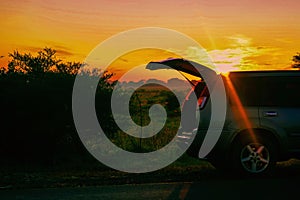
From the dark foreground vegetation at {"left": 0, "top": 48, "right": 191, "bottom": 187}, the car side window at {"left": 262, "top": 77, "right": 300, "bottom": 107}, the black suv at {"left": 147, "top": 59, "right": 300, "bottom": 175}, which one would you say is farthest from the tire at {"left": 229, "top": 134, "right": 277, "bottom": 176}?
the dark foreground vegetation at {"left": 0, "top": 48, "right": 191, "bottom": 187}

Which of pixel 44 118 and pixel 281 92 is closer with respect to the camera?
pixel 281 92

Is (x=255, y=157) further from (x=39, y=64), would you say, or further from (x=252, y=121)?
(x=39, y=64)

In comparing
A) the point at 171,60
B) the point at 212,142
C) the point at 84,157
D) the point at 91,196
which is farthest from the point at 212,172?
the point at 84,157

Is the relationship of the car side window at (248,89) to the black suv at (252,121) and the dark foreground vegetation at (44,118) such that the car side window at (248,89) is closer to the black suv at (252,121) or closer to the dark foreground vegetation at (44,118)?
the black suv at (252,121)

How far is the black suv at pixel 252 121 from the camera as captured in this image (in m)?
9.45

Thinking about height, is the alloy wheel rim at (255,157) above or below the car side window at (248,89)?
below

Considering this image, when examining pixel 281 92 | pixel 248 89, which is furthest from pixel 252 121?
pixel 281 92

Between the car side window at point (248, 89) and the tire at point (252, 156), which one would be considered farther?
the car side window at point (248, 89)

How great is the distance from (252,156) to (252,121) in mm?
656

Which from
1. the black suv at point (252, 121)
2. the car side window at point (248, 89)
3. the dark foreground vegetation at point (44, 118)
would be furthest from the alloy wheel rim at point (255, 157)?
the dark foreground vegetation at point (44, 118)

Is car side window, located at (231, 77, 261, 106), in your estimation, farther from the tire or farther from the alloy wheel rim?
the alloy wheel rim

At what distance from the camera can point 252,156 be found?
374 inches

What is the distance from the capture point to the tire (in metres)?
9.41

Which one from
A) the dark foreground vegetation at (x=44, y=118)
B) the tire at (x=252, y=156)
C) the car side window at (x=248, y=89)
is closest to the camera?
the tire at (x=252, y=156)
